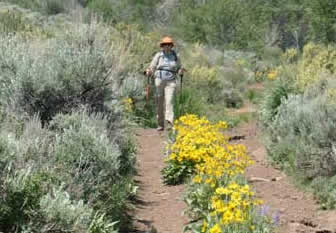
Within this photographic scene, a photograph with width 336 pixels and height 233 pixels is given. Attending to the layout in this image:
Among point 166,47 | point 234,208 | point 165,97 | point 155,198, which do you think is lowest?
point 155,198

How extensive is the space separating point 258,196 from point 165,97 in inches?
198

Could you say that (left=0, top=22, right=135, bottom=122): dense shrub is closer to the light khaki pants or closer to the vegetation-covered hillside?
the vegetation-covered hillside

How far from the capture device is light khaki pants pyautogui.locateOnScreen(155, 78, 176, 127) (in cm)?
1165

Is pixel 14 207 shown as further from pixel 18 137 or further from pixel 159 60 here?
pixel 159 60

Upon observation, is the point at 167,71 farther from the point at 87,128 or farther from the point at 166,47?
the point at 87,128

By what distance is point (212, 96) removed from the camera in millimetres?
18297

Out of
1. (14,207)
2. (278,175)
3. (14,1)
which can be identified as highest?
(14,1)

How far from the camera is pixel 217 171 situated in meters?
6.12

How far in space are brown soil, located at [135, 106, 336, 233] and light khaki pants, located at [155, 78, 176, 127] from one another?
1541 mm

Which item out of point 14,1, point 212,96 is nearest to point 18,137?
point 212,96

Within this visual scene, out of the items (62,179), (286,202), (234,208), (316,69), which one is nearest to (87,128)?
(62,179)

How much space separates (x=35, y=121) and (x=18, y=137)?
0.52m

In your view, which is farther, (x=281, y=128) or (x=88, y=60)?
(x=281, y=128)

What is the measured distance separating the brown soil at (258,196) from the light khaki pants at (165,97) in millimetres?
1541
